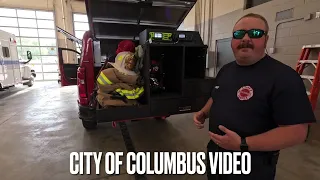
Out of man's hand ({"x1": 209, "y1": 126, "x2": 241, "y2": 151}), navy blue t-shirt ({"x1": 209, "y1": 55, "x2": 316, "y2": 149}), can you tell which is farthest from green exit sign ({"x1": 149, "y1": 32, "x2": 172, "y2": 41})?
man's hand ({"x1": 209, "y1": 126, "x2": 241, "y2": 151})

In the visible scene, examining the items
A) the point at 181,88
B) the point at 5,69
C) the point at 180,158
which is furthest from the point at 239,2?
the point at 5,69

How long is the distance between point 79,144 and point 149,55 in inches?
70.7

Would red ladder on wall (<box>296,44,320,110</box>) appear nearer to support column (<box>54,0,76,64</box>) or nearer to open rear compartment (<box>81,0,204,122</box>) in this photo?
open rear compartment (<box>81,0,204,122</box>)

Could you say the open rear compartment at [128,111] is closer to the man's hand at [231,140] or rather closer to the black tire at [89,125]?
the man's hand at [231,140]

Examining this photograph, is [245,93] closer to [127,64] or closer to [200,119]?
[200,119]

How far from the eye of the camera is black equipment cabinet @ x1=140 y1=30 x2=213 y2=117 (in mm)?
1712

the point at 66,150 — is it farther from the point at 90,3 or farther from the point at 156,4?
the point at 156,4

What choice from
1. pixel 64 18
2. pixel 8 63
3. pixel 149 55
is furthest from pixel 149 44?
pixel 64 18

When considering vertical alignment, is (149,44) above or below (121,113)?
above

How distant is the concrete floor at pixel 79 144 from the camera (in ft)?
6.32

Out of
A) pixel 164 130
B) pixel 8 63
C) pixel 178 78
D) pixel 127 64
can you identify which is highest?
pixel 8 63

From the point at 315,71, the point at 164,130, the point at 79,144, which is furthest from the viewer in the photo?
the point at 164,130

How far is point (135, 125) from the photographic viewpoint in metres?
3.37

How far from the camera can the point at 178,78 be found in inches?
78.8
